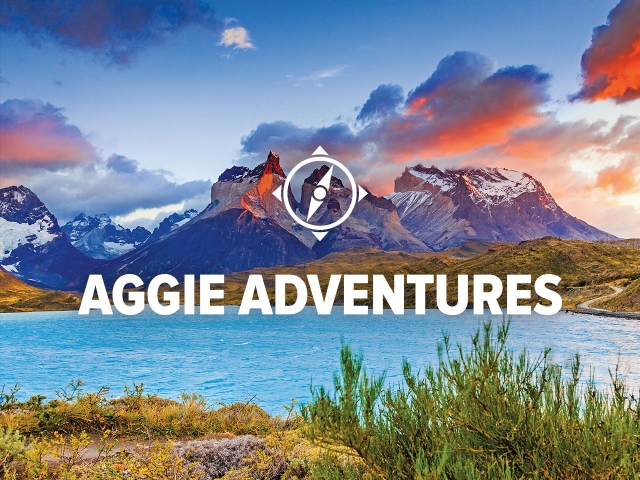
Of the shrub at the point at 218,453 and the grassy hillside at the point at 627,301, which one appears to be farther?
the grassy hillside at the point at 627,301

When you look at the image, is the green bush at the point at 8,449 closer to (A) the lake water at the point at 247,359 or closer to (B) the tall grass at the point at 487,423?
(B) the tall grass at the point at 487,423

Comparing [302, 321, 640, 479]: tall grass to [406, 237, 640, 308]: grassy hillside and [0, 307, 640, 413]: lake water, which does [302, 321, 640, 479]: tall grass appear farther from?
[406, 237, 640, 308]: grassy hillside

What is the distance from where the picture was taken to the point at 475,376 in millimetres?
5457

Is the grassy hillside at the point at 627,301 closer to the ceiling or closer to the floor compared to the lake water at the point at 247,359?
closer to the ceiling

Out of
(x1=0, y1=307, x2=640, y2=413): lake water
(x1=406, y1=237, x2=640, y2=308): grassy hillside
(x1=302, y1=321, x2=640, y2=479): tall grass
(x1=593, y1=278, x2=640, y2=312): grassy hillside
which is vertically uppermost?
(x1=406, y1=237, x2=640, y2=308): grassy hillside

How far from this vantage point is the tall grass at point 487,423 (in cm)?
476

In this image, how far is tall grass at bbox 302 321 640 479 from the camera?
15.6 feet

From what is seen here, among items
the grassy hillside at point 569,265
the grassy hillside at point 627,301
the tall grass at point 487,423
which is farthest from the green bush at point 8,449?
the grassy hillside at point 569,265

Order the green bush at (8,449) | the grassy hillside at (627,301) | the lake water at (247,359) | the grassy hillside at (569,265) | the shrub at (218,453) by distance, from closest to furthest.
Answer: the green bush at (8,449) < the shrub at (218,453) < the lake water at (247,359) < the grassy hillside at (627,301) < the grassy hillside at (569,265)

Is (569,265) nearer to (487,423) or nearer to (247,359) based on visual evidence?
(247,359)

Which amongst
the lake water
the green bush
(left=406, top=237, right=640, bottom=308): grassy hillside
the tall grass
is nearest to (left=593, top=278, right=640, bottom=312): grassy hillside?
the lake water

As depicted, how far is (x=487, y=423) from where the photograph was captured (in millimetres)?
5086

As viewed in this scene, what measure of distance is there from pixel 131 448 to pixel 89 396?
2482mm

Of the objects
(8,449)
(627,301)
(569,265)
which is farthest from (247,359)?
(569,265)
